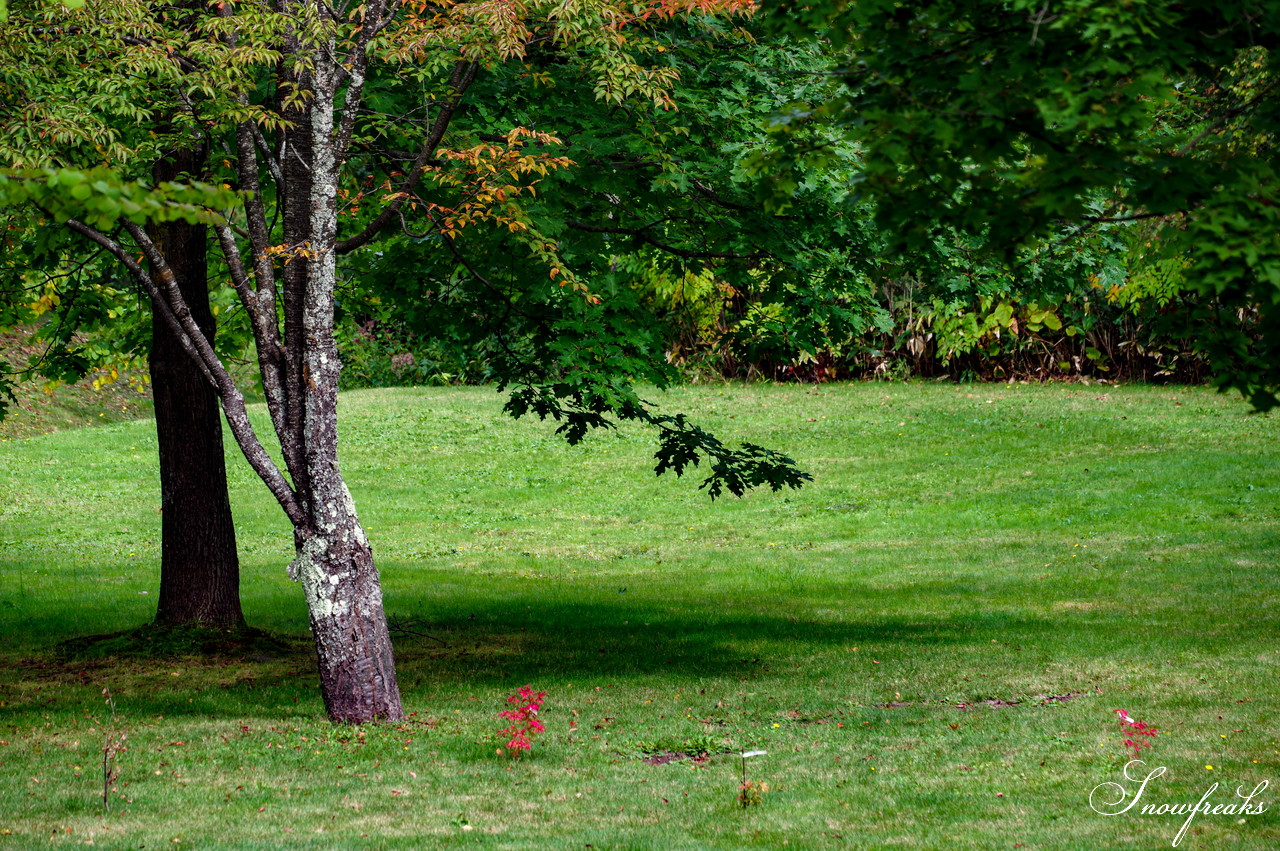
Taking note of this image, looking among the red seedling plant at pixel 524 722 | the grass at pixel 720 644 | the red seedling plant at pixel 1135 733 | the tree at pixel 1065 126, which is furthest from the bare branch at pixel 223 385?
the red seedling plant at pixel 1135 733

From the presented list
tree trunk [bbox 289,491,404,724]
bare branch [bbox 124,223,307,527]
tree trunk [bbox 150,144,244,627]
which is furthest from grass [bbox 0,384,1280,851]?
bare branch [bbox 124,223,307,527]

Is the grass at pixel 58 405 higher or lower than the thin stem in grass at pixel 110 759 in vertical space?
higher

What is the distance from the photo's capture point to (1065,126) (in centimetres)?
413

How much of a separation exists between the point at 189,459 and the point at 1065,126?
8.71 m

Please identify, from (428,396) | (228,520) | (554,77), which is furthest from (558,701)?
(428,396)

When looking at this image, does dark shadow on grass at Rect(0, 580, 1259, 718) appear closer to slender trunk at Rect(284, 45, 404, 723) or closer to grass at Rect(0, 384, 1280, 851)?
grass at Rect(0, 384, 1280, 851)

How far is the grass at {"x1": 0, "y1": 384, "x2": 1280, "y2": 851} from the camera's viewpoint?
6355 mm

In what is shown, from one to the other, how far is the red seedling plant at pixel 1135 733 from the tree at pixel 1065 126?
2643mm

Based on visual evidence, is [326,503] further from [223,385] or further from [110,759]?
[110,759]

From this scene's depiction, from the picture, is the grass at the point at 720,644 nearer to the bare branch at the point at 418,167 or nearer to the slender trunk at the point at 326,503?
the slender trunk at the point at 326,503

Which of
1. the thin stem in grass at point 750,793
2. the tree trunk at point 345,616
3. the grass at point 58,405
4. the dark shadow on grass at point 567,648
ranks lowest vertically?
the dark shadow on grass at point 567,648

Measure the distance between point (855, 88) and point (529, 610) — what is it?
9.38 m

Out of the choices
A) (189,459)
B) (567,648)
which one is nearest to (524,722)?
(567,648)

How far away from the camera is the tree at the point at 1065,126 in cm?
420
